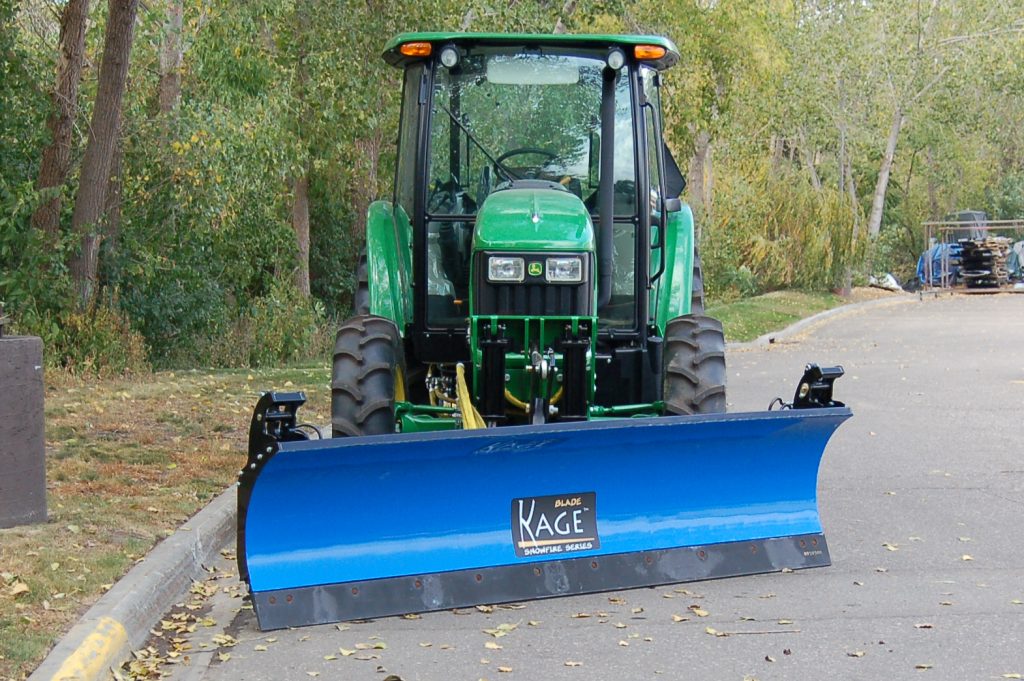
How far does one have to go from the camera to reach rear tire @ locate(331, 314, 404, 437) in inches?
292

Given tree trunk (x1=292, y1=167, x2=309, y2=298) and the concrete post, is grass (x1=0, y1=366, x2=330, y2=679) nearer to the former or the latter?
the concrete post

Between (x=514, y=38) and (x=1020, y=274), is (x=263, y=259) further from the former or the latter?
(x=1020, y=274)

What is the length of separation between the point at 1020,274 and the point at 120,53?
36.1 m

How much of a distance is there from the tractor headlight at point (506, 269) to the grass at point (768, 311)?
16155 mm

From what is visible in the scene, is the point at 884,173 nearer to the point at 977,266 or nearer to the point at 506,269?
the point at 977,266

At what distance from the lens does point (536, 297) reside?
729cm

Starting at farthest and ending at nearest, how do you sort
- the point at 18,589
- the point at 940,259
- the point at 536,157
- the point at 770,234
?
the point at 940,259, the point at 770,234, the point at 536,157, the point at 18,589

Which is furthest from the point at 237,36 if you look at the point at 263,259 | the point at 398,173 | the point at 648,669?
the point at 648,669

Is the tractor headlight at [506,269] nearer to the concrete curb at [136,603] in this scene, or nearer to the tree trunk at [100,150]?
the concrete curb at [136,603]

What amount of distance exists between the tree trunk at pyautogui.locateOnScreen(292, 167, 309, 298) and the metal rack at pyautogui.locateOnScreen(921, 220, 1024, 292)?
21270mm

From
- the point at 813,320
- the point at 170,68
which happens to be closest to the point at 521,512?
the point at 170,68

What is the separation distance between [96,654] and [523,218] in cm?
316

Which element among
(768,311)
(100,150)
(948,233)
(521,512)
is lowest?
(768,311)

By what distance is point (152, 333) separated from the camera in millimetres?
18922
